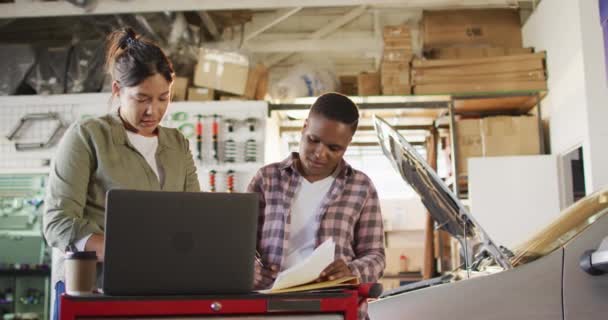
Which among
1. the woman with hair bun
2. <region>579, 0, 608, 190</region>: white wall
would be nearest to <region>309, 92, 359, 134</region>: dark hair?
the woman with hair bun

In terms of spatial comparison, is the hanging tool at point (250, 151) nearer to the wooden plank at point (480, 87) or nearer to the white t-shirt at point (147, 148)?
the wooden plank at point (480, 87)

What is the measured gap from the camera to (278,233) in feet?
7.20

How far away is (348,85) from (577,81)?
110 inches

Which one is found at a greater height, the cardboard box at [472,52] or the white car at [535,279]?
the cardboard box at [472,52]

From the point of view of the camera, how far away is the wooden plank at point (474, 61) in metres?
6.49

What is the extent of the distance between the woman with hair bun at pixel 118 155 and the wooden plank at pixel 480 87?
465 centimetres

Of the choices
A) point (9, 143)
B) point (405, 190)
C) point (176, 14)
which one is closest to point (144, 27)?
point (176, 14)

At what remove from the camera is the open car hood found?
2396 mm

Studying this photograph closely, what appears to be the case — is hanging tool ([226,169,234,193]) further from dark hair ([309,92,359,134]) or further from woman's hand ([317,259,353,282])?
woman's hand ([317,259,353,282])

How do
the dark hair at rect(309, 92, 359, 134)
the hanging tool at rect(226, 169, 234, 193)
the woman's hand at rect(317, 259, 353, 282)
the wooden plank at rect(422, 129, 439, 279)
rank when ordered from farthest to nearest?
the wooden plank at rect(422, 129, 439, 279)
the hanging tool at rect(226, 169, 234, 193)
the dark hair at rect(309, 92, 359, 134)
the woman's hand at rect(317, 259, 353, 282)

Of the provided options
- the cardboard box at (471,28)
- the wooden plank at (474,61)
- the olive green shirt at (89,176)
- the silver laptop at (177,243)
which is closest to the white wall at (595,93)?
the wooden plank at (474,61)

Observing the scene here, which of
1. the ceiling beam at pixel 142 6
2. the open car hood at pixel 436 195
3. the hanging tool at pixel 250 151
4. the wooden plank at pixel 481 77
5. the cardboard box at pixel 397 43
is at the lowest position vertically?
the open car hood at pixel 436 195

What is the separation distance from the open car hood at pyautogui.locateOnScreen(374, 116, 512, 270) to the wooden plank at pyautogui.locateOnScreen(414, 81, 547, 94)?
3.62 meters

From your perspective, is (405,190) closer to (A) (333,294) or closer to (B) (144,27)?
(B) (144,27)
